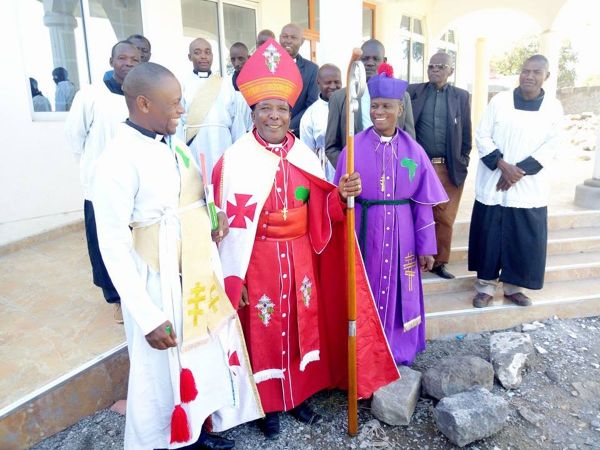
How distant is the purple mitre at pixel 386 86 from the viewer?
291cm

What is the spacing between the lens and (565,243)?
5.36 metres

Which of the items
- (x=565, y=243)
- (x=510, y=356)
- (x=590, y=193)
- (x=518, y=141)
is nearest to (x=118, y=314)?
(x=510, y=356)

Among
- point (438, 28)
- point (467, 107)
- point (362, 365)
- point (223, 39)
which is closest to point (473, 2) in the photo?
point (438, 28)

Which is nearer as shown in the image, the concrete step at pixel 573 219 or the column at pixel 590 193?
the concrete step at pixel 573 219

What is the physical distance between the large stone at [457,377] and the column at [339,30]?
3.49m

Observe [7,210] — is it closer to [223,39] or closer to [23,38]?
[23,38]

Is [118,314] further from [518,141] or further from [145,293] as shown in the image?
[518,141]

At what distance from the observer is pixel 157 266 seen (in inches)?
86.7

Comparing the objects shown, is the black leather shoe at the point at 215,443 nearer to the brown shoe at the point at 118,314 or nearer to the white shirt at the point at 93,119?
the brown shoe at the point at 118,314

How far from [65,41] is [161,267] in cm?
472

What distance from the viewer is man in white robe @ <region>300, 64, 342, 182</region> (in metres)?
4.20

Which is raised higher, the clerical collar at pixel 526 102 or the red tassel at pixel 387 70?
the red tassel at pixel 387 70

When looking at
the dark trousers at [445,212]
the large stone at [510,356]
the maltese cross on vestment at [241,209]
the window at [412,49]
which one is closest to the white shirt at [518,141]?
the dark trousers at [445,212]

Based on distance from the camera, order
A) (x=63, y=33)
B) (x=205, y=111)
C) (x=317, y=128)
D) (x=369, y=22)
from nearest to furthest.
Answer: (x=317, y=128) → (x=205, y=111) → (x=63, y=33) → (x=369, y=22)
